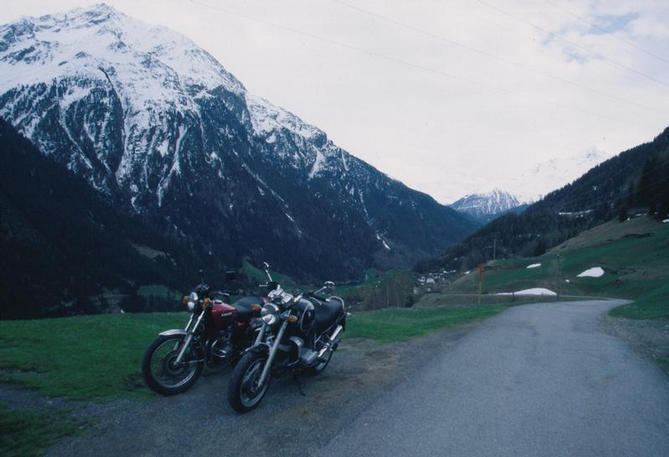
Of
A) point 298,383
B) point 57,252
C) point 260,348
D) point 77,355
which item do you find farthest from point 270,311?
point 57,252

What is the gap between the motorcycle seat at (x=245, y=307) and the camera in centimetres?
815

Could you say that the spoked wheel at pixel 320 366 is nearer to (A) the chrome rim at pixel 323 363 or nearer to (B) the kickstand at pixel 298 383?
(A) the chrome rim at pixel 323 363

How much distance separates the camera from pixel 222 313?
7961mm

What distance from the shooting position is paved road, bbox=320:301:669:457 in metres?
5.58

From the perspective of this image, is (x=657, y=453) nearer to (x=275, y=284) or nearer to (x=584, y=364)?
(x=584, y=364)

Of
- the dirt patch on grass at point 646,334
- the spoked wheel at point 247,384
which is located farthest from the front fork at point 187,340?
the dirt patch on grass at point 646,334

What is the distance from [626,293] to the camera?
5100 centimetres

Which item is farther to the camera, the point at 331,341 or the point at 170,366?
the point at 331,341

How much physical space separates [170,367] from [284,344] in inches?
79.6

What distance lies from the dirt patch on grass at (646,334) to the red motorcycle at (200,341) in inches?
364

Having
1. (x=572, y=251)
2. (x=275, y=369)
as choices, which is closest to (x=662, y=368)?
(x=275, y=369)

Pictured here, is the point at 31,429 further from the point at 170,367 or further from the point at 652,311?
the point at 652,311

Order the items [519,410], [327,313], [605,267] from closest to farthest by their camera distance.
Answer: [519,410]
[327,313]
[605,267]

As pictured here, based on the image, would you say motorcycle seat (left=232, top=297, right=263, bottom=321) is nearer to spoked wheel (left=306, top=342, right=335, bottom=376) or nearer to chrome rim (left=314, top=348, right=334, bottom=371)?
spoked wheel (left=306, top=342, right=335, bottom=376)
